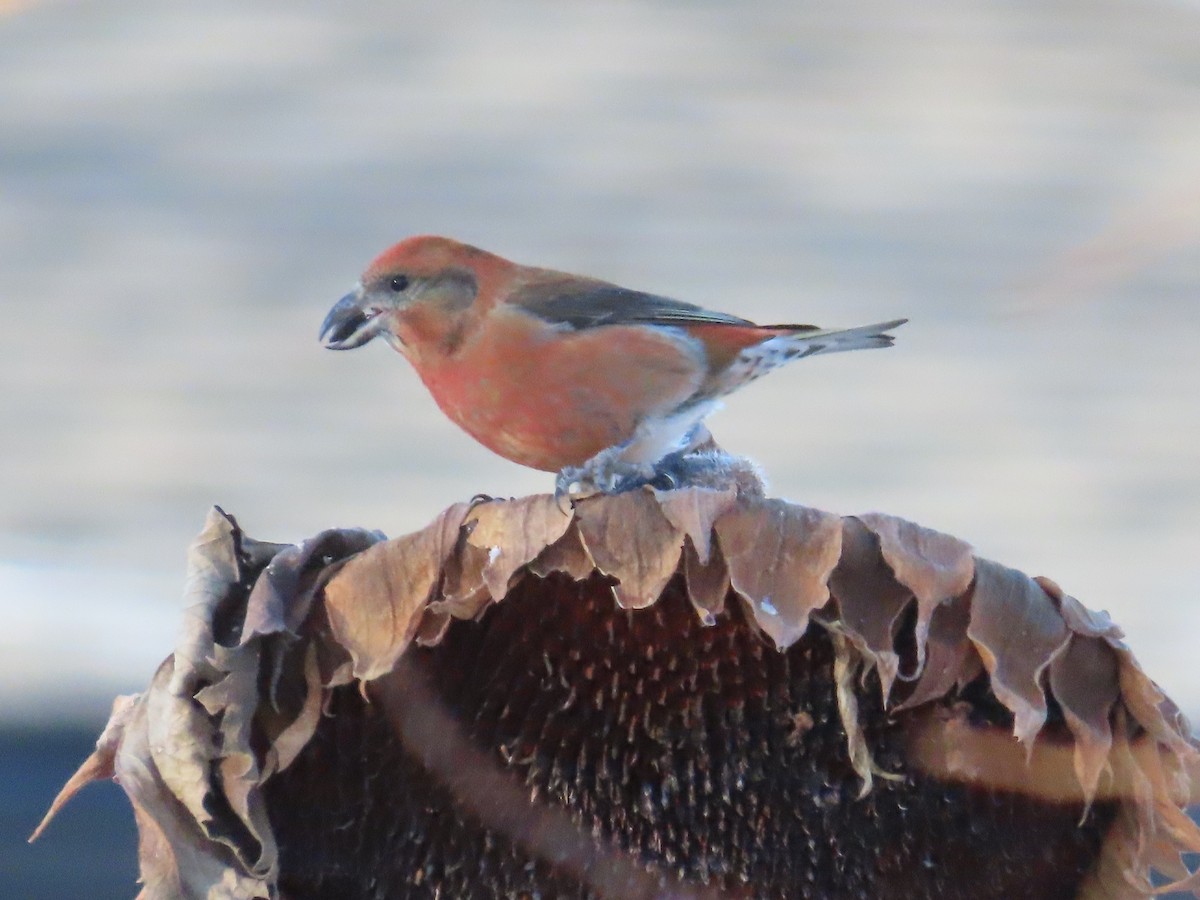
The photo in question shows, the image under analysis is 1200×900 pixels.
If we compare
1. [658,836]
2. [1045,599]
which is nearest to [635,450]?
[658,836]

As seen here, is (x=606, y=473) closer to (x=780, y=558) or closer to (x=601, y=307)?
(x=601, y=307)

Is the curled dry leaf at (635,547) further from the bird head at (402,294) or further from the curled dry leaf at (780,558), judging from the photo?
the bird head at (402,294)

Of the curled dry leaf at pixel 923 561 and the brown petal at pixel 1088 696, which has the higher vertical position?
the curled dry leaf at pixel 923 561

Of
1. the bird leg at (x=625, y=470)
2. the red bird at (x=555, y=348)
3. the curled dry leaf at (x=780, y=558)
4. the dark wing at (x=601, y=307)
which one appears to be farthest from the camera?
the dark wing at (x=601, y=307)

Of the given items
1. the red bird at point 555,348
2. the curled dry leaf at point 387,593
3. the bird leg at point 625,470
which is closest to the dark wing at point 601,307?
the red bird at point 555,348

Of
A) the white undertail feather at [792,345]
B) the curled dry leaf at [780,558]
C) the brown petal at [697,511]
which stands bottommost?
the white undertail feather at [792,345]

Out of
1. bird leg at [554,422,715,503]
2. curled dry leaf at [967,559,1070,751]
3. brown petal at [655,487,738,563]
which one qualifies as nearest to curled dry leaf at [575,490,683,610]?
brown petal at [655,487,738,563]

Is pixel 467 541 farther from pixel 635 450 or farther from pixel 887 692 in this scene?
pixel 635 450
